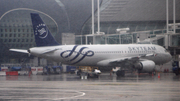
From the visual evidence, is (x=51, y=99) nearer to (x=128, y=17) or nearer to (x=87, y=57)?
(x=87, y=57)

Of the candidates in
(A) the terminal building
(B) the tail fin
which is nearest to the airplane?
(B) the tail fin

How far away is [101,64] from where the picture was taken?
38.3 meters

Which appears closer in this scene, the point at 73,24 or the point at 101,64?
the point at 101,64

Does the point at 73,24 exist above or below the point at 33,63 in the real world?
above

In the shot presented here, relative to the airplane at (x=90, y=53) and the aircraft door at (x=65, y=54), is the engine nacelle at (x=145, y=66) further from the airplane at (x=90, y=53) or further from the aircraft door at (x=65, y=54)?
the aircraft door at (x=65, y=54)

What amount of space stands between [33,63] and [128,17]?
2710cm

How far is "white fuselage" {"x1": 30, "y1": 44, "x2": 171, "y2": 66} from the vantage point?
36.4 meters

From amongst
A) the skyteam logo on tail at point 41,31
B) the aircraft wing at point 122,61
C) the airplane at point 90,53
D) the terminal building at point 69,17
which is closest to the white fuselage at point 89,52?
the airplane at point 90,53

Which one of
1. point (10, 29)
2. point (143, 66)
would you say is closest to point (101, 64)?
point (143, 66)

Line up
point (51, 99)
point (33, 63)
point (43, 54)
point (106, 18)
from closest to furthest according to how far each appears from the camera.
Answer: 1. point (51, 99)
2. point (43, 54)
3. point (33, 63)
4. point (106, 18)

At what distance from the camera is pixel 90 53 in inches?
1485

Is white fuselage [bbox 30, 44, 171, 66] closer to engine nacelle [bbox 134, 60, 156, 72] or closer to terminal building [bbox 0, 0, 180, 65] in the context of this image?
engine nacelle [bbox 134, 60, 156, 72]

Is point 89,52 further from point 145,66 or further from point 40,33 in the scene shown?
point 145,66

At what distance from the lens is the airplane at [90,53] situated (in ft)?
118
